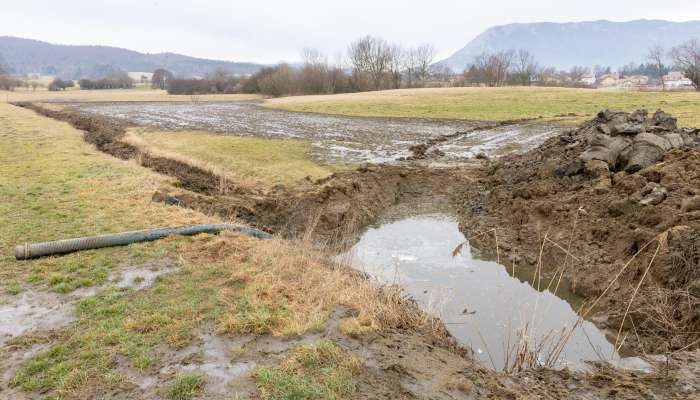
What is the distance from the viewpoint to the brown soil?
4836 mm

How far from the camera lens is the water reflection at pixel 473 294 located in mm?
6383

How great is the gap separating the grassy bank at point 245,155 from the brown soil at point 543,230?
0.99 meters

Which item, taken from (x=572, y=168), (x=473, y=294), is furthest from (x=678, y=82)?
(x=473, y=294)

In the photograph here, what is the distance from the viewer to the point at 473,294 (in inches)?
318

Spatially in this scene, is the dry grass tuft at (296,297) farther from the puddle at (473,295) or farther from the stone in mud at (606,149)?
the stone in mud at (606,149)

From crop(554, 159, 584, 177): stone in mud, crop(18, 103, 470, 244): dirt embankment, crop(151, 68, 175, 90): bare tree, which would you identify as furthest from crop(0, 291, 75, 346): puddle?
crop(151, 68, 175, 90): bare tree

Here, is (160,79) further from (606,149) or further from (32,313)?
(32,313)

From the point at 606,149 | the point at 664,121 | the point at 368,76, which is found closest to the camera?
the point at 606,149

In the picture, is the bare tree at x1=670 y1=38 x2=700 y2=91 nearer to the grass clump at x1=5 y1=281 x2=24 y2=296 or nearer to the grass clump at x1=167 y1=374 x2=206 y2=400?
the grass clump at x1=167 y1=374 x2=206 y2=400

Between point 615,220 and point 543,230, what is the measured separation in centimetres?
148

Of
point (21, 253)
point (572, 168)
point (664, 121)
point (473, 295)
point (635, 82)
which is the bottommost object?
point (473, 295)

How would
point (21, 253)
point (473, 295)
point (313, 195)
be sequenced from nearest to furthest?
point (21, 253), point (473, 295), point (313, 195)

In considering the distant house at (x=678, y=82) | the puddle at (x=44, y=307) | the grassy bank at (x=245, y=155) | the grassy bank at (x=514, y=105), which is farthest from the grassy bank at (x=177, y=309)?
the distant house at (x=678, y=82)

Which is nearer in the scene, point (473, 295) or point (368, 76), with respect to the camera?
point (473, 295)
